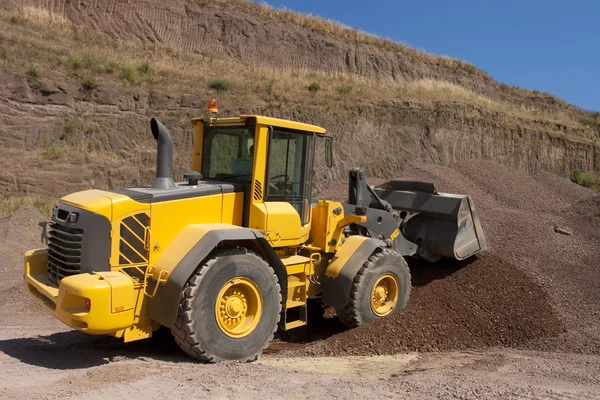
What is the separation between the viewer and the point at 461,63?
106 ft

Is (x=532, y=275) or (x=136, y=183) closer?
(x=532, y=275)

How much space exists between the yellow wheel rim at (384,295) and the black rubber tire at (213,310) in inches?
70.4

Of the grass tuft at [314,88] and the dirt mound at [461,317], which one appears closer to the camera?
the dirt mound at [461,317]

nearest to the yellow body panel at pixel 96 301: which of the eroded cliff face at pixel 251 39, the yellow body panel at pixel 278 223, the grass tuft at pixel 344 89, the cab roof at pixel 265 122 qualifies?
the yellow body panel at pixel 278 223

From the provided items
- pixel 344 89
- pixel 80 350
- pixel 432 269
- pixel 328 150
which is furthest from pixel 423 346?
pixel 344 89

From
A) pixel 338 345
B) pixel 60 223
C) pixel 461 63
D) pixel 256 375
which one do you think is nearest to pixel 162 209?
pixel 60 223

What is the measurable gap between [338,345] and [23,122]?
1211 centimetres

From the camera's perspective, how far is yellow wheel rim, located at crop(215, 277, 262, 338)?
528 cm

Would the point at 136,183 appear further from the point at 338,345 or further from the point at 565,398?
the point at 565,398

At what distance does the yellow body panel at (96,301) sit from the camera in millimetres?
4590

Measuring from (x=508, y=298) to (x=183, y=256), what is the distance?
4.81m

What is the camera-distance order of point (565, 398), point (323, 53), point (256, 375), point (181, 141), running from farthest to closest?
point (323, 53), point (181, 141), point (256, 375), point (565, 398)

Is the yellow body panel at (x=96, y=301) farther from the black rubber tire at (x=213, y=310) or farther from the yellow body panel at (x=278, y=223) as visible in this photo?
the yellow body panel at (x=278, y=223)

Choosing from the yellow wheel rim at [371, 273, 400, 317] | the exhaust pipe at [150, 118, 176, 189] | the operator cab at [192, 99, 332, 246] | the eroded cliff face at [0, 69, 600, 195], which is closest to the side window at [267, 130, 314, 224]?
the operator cab at [192, 99, 332, 246]
